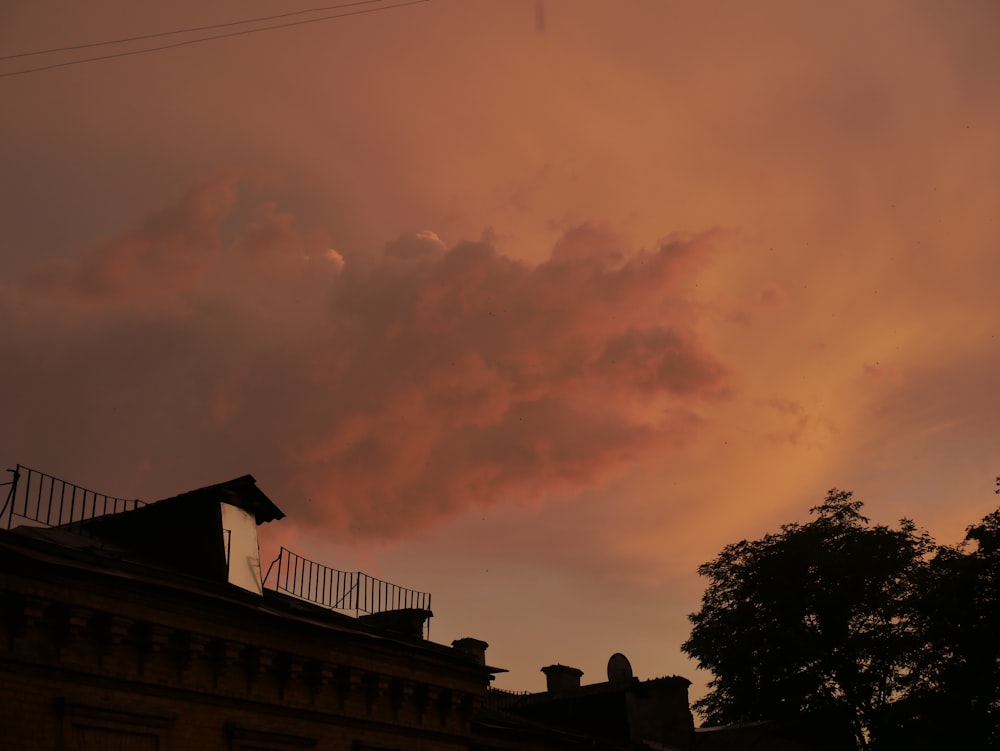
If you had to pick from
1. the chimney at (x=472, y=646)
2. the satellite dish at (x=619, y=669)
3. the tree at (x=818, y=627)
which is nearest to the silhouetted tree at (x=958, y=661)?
the tree at (x=818, y=627)

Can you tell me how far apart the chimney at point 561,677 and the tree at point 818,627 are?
1091cm

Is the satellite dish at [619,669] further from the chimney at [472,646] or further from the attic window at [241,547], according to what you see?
the attic window at [241,547]

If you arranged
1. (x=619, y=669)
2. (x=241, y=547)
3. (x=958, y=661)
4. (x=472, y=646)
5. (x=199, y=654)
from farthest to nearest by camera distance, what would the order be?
(x=958, y=661)
(x=619, y=669)
(x=472, y=646)
(x=241, y=547)
(x=199, y=654)

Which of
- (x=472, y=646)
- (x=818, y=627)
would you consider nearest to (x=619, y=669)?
(x=472, y=646)

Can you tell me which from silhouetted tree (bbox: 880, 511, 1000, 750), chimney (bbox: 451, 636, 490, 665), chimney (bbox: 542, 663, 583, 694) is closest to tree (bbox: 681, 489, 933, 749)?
silhouetted tree (bbox: 880, 511, 1000, 750)

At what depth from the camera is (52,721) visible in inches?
537

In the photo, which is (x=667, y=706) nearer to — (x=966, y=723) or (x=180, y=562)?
(x=966, y=723)

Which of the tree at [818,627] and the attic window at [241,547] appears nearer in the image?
the attic window at [241,547]

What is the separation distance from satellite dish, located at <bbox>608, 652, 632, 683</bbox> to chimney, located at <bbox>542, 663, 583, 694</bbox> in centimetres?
193

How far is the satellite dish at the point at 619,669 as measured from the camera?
111ft

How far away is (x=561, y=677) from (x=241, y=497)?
64.8 ft

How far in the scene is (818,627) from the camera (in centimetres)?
4681

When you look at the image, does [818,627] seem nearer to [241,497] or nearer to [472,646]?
[472,646]

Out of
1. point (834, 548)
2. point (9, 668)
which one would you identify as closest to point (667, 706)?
point (834, 548)
